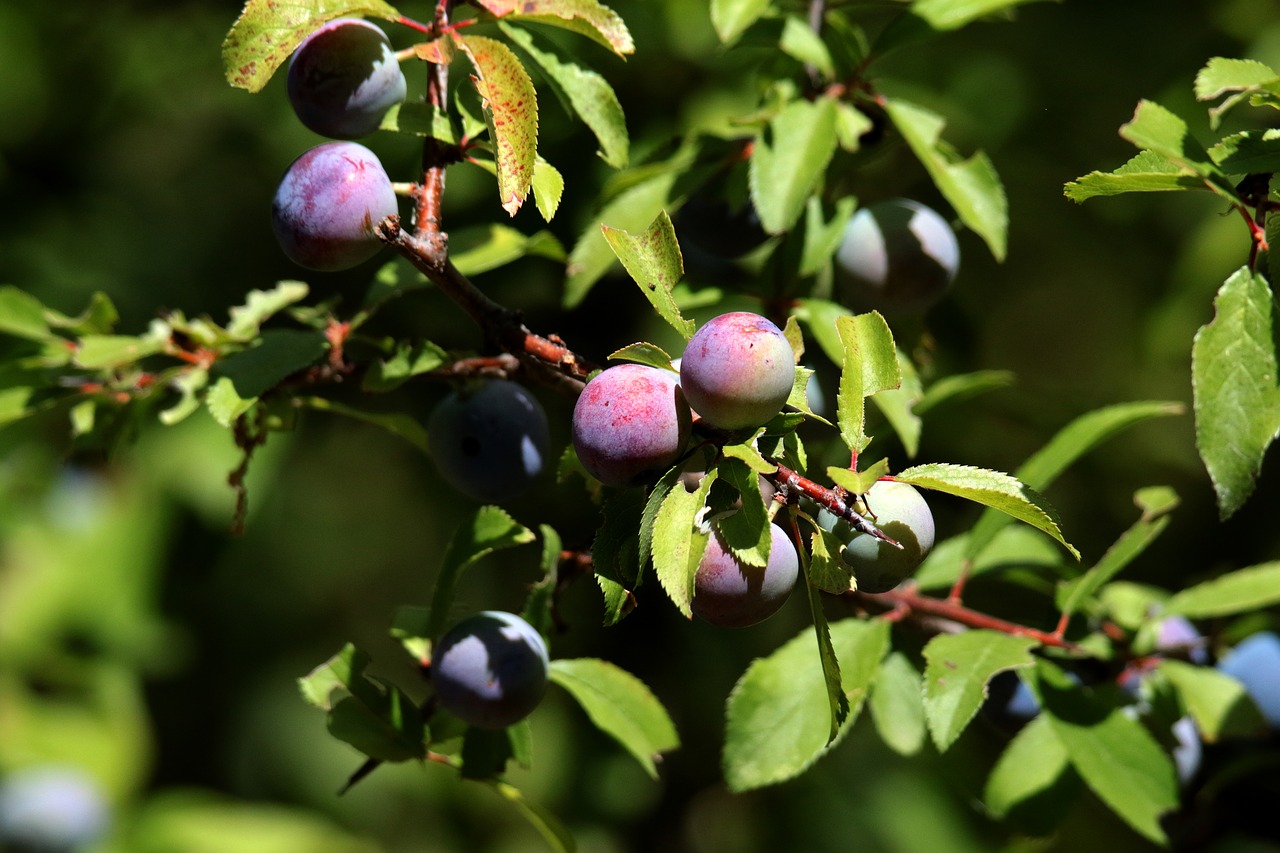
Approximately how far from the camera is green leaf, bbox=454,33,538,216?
72 cm

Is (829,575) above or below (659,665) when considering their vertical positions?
above

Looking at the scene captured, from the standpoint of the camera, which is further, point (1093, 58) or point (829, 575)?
point (1093, 58)

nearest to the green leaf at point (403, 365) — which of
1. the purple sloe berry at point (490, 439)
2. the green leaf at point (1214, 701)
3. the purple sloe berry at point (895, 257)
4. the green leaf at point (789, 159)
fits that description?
the purple sloe berry at point (490, 439)

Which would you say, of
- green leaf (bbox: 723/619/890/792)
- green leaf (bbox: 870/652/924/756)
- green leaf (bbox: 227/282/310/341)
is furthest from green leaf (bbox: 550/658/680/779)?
green leaf (bbox: 227/282/310/341)

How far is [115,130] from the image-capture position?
206cm

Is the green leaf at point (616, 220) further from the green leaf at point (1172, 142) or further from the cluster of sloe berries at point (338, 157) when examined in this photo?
the green leaf at point (1172, 142)

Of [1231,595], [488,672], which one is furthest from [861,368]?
[1231,595]

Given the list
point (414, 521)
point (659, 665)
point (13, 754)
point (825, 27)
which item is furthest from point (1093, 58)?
point (13, 754)

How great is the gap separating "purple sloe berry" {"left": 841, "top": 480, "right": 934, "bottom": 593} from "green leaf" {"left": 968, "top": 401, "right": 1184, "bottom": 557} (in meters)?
0.40

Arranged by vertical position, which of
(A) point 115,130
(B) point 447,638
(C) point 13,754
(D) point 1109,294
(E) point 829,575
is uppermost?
(E) point 829,575

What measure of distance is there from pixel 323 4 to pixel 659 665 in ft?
3.80

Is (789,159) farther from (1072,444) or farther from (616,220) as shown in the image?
(1072,444)

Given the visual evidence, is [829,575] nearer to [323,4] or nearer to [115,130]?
[323,4]

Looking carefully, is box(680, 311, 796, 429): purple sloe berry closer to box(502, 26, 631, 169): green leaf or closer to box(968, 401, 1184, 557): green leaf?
box(502, 26, 631, 169): green leaf
